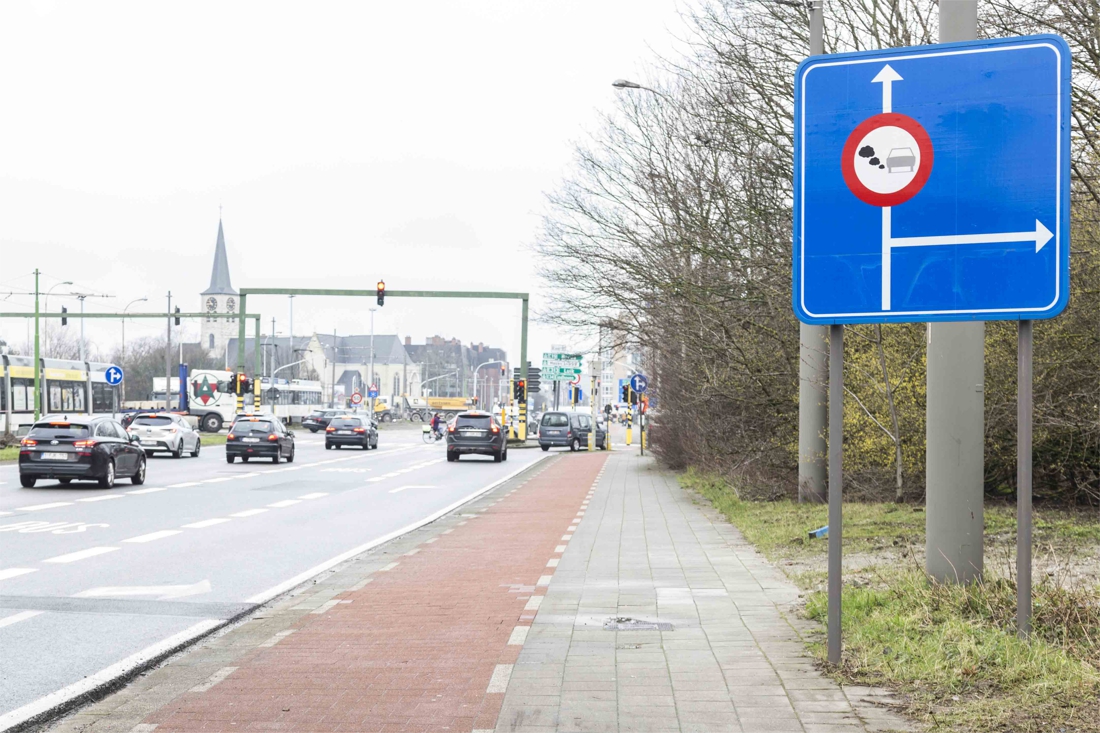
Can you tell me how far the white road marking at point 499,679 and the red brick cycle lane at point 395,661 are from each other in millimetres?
14

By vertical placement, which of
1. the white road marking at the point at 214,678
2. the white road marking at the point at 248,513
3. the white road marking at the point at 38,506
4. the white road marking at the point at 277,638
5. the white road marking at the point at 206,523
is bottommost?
the white road marking at the point at 248,513

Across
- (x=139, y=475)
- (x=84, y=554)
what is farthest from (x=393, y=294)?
(x=84, y=554)

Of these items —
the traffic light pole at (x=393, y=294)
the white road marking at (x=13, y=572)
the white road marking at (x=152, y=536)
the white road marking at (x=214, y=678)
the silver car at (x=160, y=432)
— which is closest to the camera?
the white road marking at (x=214, y=678)

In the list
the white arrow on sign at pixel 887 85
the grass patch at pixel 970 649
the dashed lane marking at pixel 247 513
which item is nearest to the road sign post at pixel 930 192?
the white arrow on sign at pixel 887 85

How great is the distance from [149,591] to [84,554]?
3151 mm

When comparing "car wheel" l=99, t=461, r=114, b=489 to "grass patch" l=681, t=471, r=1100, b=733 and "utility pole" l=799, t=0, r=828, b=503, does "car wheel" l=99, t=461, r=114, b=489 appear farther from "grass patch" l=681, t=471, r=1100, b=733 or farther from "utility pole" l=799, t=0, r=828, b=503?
"grass patch" l=681, t=471, r=1100, b=733

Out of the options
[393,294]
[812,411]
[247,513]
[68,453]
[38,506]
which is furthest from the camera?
[393,294]

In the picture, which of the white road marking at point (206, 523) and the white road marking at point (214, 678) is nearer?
the white road marking at point (214, 678)

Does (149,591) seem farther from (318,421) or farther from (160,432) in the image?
(318,421)

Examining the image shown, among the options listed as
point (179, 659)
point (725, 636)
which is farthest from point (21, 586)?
point (725, 636)

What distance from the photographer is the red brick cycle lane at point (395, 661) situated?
5.68 metres

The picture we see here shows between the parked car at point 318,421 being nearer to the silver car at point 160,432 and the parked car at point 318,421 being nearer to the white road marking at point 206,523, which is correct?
the silver car at point 160,432

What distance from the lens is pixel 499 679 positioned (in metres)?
6.41

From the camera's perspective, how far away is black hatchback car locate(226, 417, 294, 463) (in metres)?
37.0
